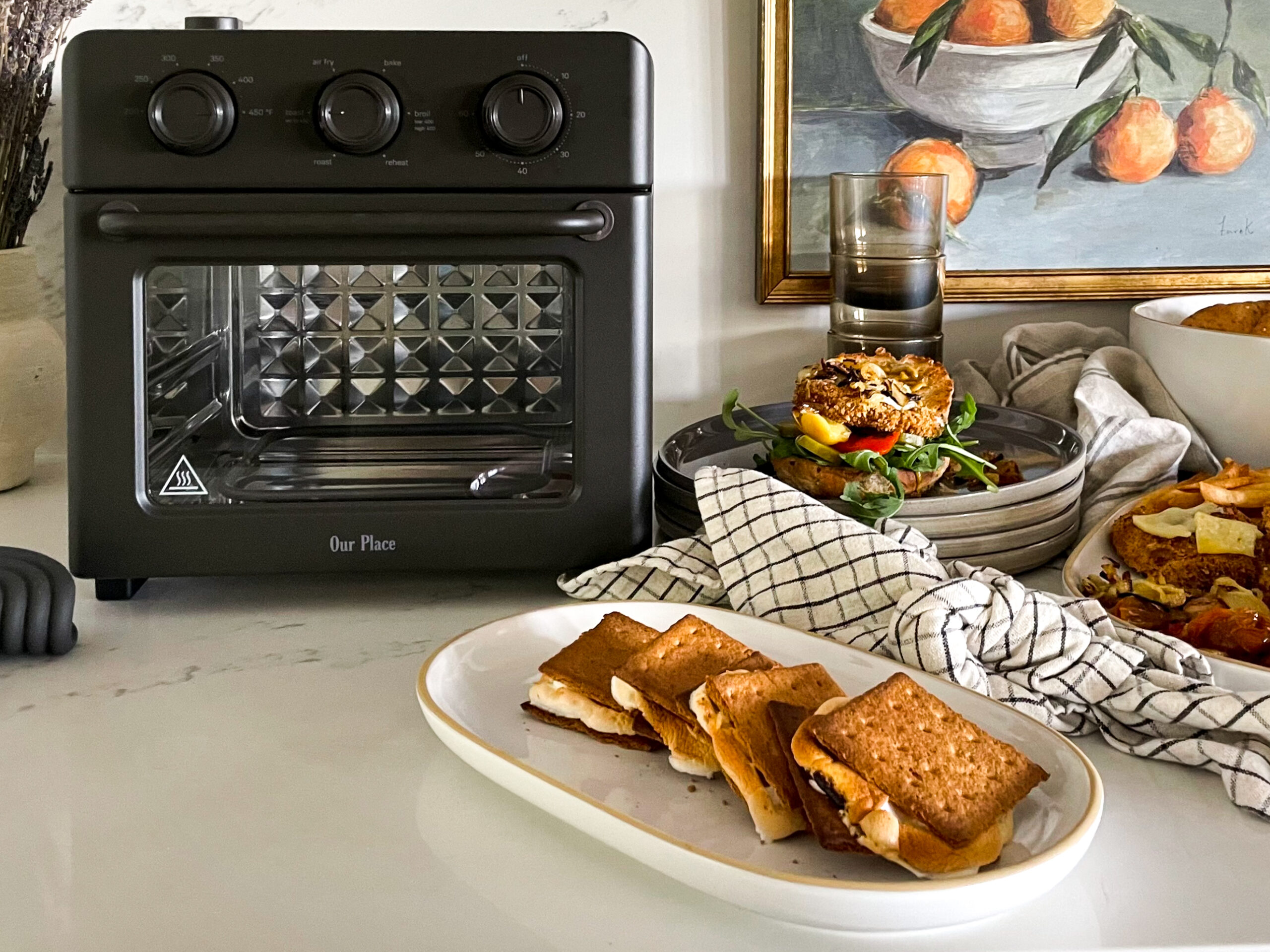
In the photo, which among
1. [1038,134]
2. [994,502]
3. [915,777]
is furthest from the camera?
[1038,134]

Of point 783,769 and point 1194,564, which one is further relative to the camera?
point 1194,564

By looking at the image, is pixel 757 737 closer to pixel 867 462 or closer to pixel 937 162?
pixel 867 462

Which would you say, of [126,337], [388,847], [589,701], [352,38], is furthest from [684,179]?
[388,847]

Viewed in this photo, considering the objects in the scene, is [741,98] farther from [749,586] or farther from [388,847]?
[388,847]

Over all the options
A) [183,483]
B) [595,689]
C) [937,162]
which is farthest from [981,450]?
[183,483]

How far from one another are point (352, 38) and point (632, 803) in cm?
54

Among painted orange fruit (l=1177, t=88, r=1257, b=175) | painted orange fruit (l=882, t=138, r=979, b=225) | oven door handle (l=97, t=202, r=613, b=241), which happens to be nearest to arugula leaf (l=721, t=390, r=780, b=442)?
oven door handle (l=97, t=202, r=613, b=241)

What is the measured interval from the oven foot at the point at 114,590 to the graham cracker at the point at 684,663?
449 mm

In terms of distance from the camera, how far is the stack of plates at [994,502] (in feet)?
2.94

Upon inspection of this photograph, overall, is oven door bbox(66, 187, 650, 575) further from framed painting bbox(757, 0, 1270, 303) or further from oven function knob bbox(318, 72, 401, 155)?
framed painting bbox(757, 0, 1270, 303)

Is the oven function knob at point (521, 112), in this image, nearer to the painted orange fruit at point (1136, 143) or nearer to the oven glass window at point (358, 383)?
the oven glass window at point (358, 383)

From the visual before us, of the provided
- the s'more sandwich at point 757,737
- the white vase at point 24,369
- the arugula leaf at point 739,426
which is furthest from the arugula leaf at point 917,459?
the white vase at point 24,369

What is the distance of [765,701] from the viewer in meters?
0.61

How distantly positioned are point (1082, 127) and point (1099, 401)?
0.33m
